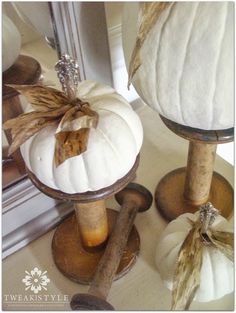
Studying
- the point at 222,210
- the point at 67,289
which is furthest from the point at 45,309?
the point at 222,210

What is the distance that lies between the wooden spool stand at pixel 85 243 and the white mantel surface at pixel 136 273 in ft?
0.04

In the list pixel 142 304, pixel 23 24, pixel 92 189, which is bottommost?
pixel 142 304

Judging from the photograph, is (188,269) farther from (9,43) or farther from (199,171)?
(9,43)

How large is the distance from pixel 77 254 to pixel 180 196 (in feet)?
0.66

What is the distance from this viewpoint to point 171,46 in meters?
0.38

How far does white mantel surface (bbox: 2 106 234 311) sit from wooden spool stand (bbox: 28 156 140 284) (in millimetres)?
13

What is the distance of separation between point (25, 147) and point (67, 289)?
0.25 m

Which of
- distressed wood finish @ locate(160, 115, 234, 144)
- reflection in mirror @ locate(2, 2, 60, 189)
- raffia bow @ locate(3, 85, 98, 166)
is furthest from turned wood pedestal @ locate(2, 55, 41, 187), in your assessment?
distressed wood finish @ locate(160, 115, 234, 144)

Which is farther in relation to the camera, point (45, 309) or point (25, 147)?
point (45, 309)

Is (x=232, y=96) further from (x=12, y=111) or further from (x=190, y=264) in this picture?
(x=12, y=111)

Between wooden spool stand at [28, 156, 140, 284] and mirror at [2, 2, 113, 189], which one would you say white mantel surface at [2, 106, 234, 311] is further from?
mirror at [2, 2, 113, 189]

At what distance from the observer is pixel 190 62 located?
37cm

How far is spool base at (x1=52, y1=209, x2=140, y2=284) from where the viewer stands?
56cm

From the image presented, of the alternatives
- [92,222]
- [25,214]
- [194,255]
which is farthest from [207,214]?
[25,214]
